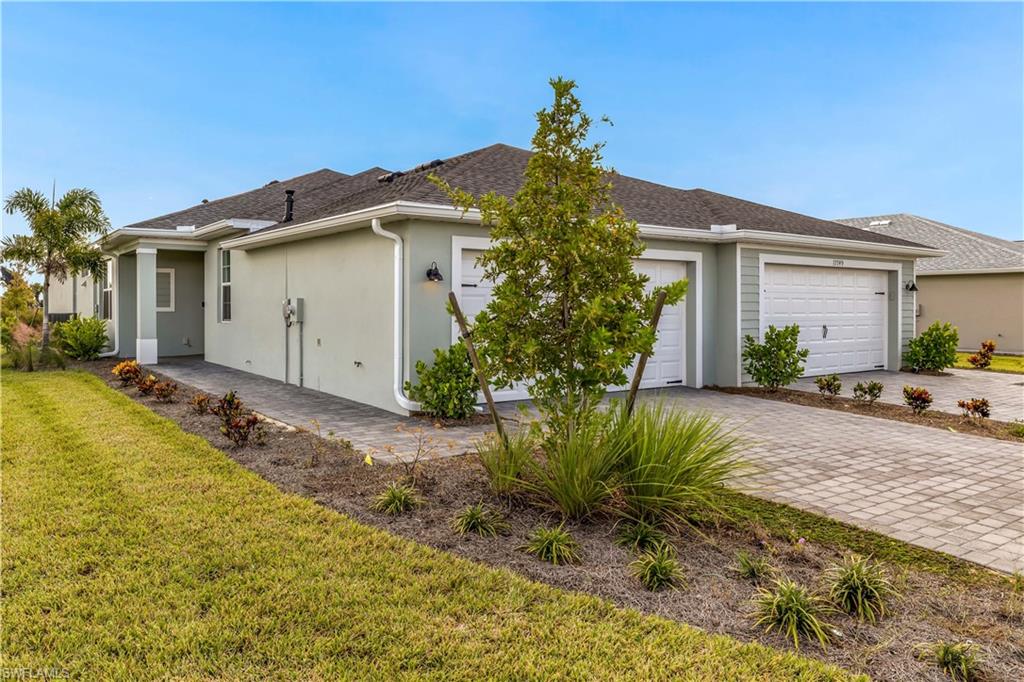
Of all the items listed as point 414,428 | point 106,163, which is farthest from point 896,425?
point 106,163

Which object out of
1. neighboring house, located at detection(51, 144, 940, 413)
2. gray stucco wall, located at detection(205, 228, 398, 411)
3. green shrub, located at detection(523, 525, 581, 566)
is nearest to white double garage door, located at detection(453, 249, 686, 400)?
neighboring house, located at detection(51, 144, 940, 413)

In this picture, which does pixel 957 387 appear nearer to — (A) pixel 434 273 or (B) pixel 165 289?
(A) pixel 434 273

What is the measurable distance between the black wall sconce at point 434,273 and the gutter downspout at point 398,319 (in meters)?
0.39

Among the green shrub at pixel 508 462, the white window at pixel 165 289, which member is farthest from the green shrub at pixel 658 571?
the white window at pixel 165 289

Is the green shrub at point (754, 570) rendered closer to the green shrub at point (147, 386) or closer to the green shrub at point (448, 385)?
the green shrub at point (448, 385)

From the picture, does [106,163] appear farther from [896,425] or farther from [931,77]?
[931,77]

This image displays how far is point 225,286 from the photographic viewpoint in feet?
47.5

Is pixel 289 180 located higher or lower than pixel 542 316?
higher

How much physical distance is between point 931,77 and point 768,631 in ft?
49.6

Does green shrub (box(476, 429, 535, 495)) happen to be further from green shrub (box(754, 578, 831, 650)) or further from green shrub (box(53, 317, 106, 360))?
green shrub (box(53, 317, 106, 360))

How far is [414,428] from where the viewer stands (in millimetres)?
7621

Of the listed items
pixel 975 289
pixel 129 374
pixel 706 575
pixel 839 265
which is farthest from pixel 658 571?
pixel 975 289

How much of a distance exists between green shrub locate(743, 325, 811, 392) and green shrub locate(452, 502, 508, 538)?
8.07 m

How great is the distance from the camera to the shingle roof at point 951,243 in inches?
792
